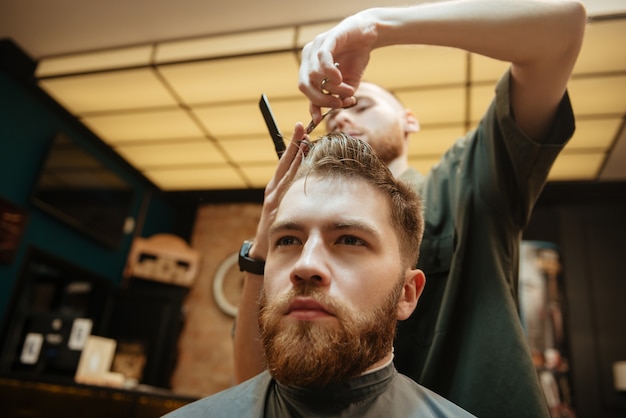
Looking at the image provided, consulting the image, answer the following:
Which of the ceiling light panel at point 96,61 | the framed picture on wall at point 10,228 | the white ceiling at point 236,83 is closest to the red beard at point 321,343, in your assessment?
the white ceiling at point 236,83

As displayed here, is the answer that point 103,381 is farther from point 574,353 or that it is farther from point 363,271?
point 574,353

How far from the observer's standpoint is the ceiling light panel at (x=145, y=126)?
4.77 m

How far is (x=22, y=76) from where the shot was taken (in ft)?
14.5

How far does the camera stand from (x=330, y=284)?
964 millimetres

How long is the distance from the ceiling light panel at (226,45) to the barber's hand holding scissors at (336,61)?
2769 millimetres

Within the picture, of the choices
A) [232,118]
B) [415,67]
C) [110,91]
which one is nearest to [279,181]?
[415,67]

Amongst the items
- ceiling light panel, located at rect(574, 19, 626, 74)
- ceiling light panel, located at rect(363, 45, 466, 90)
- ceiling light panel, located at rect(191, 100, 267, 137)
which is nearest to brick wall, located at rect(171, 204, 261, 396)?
ceiling light panel, located at rect(191, 100, 267, 137)

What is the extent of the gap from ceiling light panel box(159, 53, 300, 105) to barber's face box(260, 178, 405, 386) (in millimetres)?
2912

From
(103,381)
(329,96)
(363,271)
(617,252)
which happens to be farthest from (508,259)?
(617,252)

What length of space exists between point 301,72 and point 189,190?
5466 mm

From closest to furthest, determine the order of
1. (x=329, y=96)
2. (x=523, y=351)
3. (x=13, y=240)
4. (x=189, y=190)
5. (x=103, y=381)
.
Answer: (x=329, y=96), (x=523, y=351), (x=103, y=381), (x=13, y=240), (x=189, y=190)

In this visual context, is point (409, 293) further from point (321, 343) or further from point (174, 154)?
point (174, 154)

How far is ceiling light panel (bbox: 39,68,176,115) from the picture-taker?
427 centimetres

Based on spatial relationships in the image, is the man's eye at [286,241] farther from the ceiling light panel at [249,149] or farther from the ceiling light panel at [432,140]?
the ceiling light panel at [249,149]
